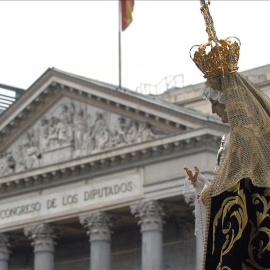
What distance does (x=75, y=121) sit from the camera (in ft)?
175

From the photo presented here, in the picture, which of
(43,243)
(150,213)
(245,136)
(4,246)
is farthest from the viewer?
(4,246)

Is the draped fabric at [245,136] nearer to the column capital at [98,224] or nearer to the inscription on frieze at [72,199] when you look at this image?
the inscription on frieze at [72,199]

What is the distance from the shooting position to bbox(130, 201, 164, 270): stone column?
1905 inches

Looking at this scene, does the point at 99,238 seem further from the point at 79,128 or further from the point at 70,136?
the point at 79,128

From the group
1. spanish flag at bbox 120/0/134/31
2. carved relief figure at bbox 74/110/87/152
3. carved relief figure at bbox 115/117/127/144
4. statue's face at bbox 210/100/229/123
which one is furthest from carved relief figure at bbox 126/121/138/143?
statue's face at bbox 210/100/229/123

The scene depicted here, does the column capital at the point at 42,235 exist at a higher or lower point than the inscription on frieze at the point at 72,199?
lower

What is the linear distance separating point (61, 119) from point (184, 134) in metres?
8.50

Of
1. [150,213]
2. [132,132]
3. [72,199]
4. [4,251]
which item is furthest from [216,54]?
[4,251]

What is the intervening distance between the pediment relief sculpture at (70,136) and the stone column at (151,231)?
2.66m

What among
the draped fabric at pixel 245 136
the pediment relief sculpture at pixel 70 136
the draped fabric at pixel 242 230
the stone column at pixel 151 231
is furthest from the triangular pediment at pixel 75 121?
the draped fabric at pixel 242 230

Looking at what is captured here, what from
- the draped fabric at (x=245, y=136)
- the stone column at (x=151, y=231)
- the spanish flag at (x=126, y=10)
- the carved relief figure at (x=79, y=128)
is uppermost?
the spanish flag at (x=126, y=10)

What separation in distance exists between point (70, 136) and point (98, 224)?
436 centimetres

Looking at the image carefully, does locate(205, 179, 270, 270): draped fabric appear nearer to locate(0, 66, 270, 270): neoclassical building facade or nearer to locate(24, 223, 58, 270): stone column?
locate(0, 66, 270, 270): neoclassical building facade

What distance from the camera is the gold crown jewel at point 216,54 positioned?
8039mm
